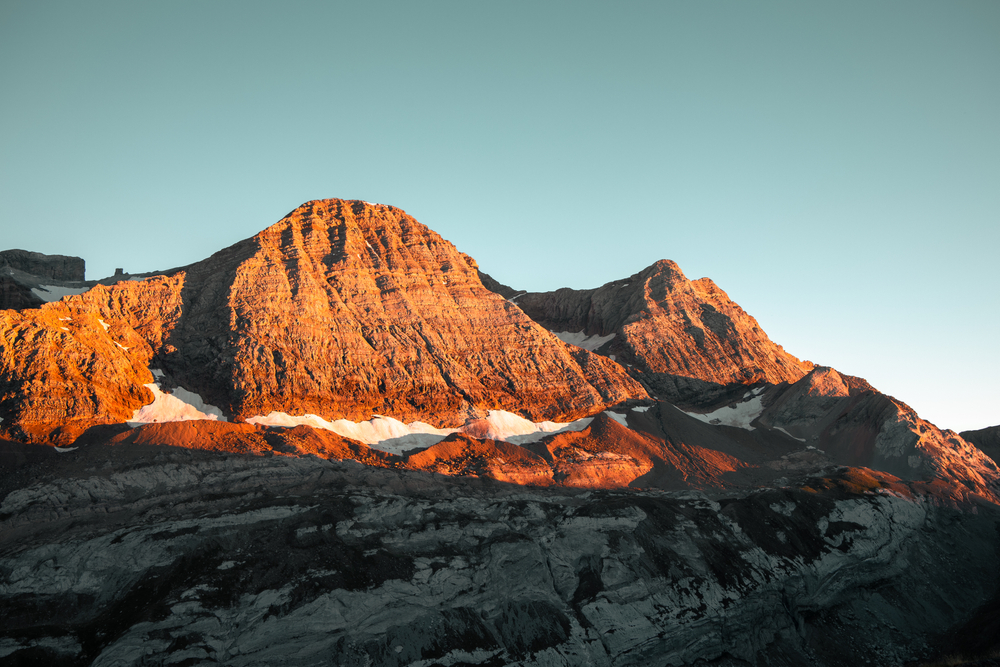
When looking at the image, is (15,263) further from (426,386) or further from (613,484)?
(613,484)

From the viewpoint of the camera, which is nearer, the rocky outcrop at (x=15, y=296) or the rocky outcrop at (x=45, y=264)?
the rocky outcrop at (x=15, y=296)

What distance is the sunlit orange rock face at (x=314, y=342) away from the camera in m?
72.1

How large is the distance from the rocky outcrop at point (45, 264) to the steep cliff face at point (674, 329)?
276ft

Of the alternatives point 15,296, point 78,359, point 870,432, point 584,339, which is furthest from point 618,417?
point 15,296

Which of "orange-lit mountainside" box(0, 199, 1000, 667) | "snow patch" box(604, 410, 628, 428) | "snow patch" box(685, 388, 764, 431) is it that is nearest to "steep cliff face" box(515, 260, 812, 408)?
"orange-lit mountainside" box(0, 199, 1000, 667)

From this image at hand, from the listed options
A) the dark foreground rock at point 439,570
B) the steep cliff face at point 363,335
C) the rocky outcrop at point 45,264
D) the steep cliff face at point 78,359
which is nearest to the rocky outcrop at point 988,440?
the dark foreground rock at point 439,570

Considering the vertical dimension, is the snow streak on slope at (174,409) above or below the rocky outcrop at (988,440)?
below

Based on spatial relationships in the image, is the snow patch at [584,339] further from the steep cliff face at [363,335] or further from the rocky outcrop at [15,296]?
the rocky outcrop at [15,296]

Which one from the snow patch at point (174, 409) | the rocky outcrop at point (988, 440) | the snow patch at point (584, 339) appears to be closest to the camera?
the snow patch at point (174, 409)

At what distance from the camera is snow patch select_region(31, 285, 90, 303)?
8886 centimetres

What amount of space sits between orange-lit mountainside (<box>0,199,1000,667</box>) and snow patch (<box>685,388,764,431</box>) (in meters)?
0.84

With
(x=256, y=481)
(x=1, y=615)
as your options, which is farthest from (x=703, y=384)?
→ (x=1, y=615)

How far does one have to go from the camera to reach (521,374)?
100625 millimetres

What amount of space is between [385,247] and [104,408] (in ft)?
165
